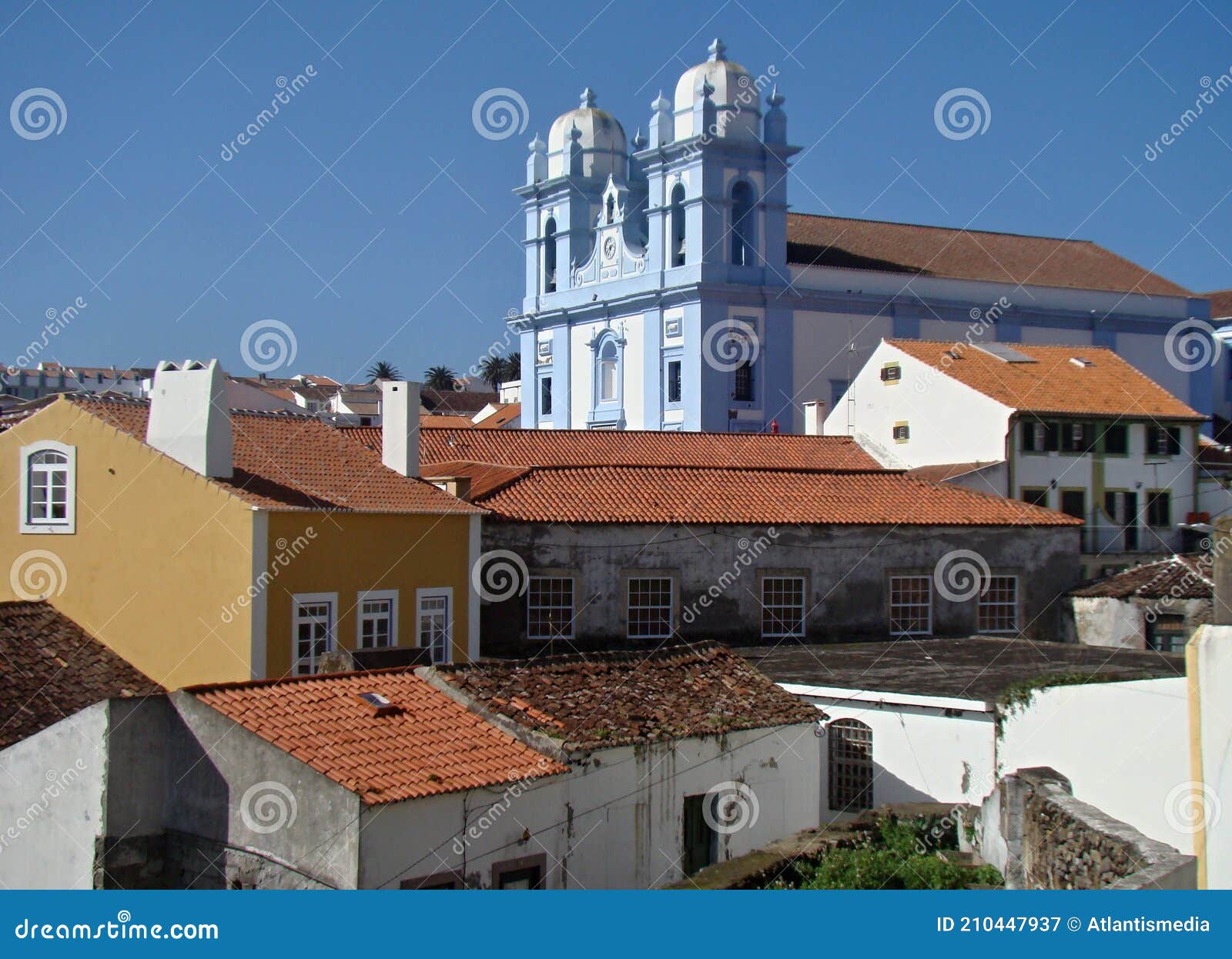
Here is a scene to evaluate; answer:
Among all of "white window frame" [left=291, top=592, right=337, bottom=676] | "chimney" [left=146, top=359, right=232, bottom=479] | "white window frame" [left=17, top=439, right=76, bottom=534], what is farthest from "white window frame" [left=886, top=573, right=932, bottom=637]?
"white window frame" [left=17, top=439, right=76, bottom=534]

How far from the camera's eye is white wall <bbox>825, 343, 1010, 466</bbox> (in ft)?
107

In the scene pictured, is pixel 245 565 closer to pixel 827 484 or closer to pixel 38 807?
pixel 38 807

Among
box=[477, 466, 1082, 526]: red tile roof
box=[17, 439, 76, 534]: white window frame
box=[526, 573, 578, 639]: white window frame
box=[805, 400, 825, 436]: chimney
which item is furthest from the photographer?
box=[805, 400, 825, 436]: chimney

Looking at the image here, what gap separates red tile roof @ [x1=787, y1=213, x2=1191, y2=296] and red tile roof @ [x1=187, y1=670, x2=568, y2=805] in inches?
1255

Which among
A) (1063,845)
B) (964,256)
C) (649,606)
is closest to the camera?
(1063,845)

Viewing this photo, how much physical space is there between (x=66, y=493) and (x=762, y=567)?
38.7 ft

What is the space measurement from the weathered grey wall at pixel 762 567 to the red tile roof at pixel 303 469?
2139 mm

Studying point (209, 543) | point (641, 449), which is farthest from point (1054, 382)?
point (209, 543)

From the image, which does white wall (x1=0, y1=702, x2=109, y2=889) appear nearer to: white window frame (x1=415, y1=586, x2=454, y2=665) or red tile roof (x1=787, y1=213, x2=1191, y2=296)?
white window frame (x1=415, y1=586, x2=454, y2=665)

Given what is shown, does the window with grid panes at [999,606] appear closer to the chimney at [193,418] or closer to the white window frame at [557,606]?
the white window frame at [557,606]

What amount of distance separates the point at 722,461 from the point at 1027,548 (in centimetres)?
644

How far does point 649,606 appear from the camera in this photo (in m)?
25.8

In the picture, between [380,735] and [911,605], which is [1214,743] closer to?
[380,735]

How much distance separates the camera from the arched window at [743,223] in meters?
44.5
